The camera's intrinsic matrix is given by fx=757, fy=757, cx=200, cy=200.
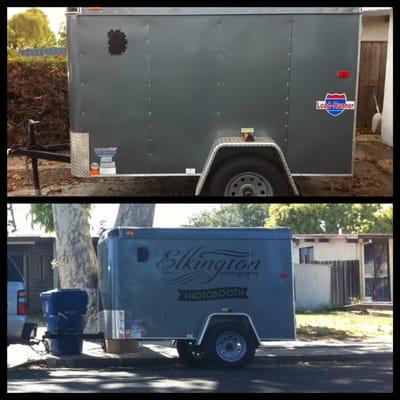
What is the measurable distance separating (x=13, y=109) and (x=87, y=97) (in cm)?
324

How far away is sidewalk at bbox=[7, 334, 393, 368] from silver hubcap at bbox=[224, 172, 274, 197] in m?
2.89

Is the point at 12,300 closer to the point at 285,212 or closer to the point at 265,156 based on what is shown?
the point at 265,156

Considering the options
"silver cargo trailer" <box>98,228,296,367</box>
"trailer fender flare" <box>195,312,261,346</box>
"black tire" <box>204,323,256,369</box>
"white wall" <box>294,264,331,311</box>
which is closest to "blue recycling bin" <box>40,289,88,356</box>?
"silver cargo trailer" <box>98,228,296,367</box>

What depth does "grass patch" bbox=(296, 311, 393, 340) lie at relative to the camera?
14188 millimetres

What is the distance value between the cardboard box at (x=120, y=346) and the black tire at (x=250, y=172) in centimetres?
334

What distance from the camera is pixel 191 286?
10461mm

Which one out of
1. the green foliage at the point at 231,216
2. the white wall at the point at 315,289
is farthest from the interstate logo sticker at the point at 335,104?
the white wall at the point at 315,289

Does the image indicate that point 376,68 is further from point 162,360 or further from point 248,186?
point 162,360

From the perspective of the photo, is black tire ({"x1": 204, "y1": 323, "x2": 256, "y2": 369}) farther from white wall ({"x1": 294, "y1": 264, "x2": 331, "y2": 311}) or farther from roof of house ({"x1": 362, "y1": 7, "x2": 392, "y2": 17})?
white wall ({"x1": 294, "y1": 264, "x2": 331, "y2": 311})

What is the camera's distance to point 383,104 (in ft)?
38.2

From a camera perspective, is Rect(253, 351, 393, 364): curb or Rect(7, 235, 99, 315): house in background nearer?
Rect(253, 351, 393, 364): curb

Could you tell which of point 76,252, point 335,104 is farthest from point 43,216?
point 335,104

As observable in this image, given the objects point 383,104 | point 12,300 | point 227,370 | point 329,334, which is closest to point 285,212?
point 329,334

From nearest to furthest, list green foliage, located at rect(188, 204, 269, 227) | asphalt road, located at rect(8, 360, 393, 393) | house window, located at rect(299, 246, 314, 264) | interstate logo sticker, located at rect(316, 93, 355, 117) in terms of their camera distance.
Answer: interstate logo sticker, located at rect(316, 93, 355, 117), asphalt road, located at rect(8, 360, 393, 393), green foliage, located at rect(188, 204, 269, 227), house window, located at rect(299, 246, 314, 264)
